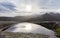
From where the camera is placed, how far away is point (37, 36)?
2699mm

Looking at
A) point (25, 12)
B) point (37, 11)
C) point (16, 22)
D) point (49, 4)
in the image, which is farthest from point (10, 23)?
point (49, 4)

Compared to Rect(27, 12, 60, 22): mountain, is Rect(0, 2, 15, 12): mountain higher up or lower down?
higher up

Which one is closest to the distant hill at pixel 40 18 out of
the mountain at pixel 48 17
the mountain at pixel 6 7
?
the mountain at pixel 48 17

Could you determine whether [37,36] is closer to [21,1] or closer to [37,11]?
[37,11]

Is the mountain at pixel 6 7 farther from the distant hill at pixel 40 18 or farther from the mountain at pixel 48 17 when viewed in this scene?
the mountain at pixel 48 17

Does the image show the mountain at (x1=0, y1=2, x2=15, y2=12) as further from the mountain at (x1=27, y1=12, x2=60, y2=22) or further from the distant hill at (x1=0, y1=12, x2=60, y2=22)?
the mountain at (x1=27, y1=12, x2=60, y2=22)

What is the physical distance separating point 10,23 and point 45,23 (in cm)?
63

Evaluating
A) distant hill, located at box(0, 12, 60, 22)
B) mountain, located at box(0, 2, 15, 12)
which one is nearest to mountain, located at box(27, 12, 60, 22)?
distant hill, located at box(0, 12, 60, 22)

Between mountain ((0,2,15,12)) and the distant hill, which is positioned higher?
mountain ((0,2,15,12))

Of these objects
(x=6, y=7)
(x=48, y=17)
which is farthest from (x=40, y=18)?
(x=6, y=7)

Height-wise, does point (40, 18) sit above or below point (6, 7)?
below

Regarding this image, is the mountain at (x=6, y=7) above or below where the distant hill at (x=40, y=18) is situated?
above

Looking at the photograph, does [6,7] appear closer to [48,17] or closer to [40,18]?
[40,18]

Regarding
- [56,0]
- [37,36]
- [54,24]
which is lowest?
[37,36]
